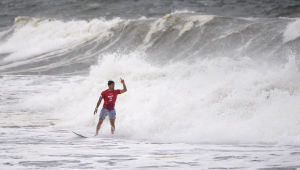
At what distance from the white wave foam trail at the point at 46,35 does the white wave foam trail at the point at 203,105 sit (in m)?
12.6

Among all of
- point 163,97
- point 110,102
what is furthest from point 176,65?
point 110,102

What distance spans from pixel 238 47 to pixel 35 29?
56.8 ft

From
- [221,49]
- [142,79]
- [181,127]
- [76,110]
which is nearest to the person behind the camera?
[181,127]

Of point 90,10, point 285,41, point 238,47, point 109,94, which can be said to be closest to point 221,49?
point 238,47

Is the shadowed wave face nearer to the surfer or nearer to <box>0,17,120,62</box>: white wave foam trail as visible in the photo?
<box>0,17,120,62</box>: white wave foam trail

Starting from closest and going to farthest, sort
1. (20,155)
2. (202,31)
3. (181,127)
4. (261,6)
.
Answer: (20,155) < (181,127) < (202,31) < (261,6)

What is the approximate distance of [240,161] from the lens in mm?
7562

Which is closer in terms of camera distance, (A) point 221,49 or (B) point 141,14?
(A) point 221,49

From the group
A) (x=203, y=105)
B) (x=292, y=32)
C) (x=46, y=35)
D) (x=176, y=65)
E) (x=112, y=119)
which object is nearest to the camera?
(x=112, y=119)

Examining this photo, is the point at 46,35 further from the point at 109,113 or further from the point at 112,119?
the point at 112,119

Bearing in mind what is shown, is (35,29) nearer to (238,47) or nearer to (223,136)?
(238,47)

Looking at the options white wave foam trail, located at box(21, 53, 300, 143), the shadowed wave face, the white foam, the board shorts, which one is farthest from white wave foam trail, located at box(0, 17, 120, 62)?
the board shorts

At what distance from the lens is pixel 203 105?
1175 centimetres

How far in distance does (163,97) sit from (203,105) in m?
1.11
